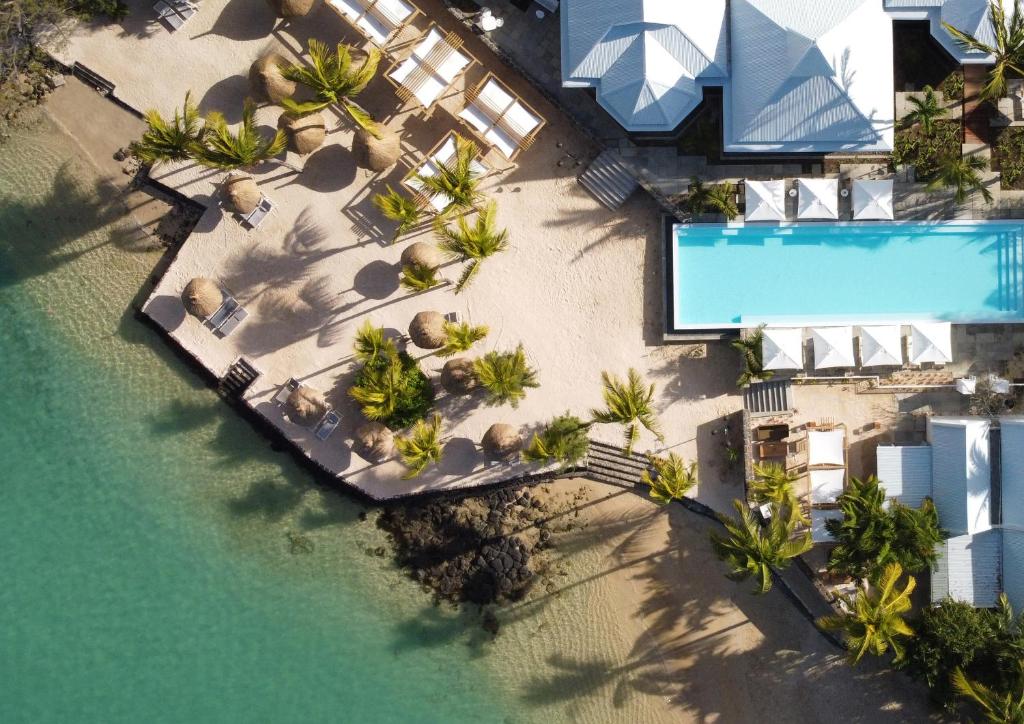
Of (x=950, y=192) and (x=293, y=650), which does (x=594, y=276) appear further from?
(x=293, y=650)

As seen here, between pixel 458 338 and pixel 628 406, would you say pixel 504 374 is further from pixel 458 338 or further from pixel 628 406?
pixel 628 406

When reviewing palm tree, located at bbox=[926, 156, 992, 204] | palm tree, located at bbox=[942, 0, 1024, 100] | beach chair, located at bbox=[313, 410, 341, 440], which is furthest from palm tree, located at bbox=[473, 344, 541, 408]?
palm tree, located at bbox=[942, 0, 1024, 100]

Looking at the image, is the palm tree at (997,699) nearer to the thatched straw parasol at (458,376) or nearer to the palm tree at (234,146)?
the thatched straw parasol at (458,376)

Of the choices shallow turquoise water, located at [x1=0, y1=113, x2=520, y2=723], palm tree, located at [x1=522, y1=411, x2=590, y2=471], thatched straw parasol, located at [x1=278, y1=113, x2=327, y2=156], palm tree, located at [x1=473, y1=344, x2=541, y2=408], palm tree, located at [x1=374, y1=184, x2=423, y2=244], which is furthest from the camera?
shallow turquoise water, located at [x1=0, y1=113, x2=520, y2=723]

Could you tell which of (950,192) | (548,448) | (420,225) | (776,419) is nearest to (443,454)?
(548,448)

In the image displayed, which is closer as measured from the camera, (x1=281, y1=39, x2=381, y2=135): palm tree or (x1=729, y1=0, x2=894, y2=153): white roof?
(x1=281, y1=39, x2=381, y2=135): palm tree

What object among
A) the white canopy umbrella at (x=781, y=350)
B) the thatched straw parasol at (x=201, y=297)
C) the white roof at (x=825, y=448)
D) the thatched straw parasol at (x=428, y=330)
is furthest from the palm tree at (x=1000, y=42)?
the thatched straw parasol at (x=201, y=297)

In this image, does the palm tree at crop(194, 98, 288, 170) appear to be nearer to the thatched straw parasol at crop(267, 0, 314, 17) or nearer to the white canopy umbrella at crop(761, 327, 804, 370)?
the thatched straw parasol at crop(267, 0, 314, 17)

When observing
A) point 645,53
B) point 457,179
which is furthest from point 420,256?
point 645,53
